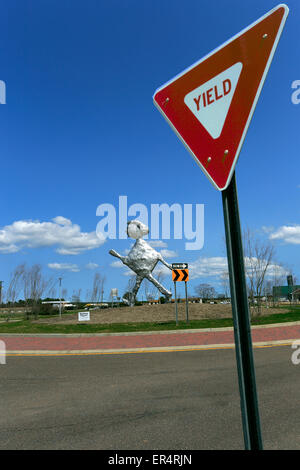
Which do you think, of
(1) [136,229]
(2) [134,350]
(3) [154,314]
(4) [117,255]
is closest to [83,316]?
(3) [154,314]

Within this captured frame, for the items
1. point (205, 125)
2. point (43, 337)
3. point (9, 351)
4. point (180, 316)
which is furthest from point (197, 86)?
point (180, 316)

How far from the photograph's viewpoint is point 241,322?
4.41ft

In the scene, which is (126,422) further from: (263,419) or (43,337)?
(43,337)

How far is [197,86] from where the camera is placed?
158 cm

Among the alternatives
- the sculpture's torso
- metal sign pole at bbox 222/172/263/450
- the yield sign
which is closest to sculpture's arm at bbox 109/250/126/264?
the sculpture's torso

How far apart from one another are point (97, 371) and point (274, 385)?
141 inches

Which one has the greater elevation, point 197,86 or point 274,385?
point 197,86

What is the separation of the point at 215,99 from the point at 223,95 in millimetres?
50

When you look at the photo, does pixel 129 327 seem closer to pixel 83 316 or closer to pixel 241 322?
pixel 83 316

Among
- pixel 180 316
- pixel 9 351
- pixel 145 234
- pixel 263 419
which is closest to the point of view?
pixel 263 419

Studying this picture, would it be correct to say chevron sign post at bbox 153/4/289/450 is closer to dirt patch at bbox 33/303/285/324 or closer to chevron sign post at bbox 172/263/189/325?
chevron sign post at bbox 172/263/189/325

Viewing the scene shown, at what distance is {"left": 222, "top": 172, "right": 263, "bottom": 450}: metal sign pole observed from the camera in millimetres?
1271

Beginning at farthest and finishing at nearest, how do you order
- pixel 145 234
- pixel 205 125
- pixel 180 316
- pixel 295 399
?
pixel 145 234 < pixel 180 316 < pixel 295 399 < pixel 205 125

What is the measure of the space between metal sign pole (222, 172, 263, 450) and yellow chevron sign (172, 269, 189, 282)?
14.0 m
